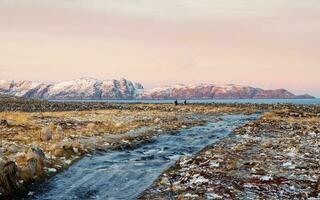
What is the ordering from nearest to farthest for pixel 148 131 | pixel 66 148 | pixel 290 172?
pixel 290 172, pixel 66 148, pixel 148 131

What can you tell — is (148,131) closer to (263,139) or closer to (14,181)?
(263,139)

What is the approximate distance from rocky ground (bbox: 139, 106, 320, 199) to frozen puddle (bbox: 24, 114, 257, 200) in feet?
3.72

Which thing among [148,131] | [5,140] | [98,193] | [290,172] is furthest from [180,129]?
[98,193]

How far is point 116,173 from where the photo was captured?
24953mm

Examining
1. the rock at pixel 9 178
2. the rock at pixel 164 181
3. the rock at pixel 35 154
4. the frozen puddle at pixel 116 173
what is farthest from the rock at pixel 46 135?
the rock at pixel 164 181

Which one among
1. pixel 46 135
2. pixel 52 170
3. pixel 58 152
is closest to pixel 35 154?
pixel 52 170

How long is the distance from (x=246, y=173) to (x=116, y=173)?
23.6ft

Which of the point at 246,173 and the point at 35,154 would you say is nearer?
the point at 246,173

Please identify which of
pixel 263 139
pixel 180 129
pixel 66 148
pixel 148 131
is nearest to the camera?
pixel 66 148

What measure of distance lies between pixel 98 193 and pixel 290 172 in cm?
1020

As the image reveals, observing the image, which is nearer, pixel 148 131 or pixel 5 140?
pixel 5 140

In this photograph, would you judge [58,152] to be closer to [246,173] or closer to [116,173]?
[116,173]

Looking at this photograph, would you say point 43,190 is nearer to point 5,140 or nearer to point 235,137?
point 5,140

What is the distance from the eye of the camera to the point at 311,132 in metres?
42.1
